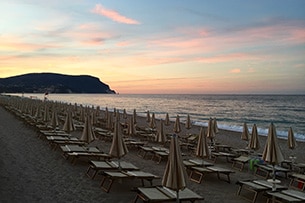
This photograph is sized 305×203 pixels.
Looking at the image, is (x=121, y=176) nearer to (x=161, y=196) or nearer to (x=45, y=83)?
(x=161, y=196)

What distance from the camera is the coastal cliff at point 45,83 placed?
564 ft

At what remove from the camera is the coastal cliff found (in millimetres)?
171875

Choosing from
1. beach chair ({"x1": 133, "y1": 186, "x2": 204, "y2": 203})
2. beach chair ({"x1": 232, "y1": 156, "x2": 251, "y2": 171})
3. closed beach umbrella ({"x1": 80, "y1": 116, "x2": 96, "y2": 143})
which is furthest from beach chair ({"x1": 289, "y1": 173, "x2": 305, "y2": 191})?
closed beach umbrella ({"x1": 80, "y1": 116, "x2": 96, "y2": 143})

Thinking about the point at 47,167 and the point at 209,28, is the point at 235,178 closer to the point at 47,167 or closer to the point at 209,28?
the point at 47,167

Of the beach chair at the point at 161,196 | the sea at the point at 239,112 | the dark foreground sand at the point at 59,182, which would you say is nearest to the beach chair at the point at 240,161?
the dark foreground sand at the point at 59,182

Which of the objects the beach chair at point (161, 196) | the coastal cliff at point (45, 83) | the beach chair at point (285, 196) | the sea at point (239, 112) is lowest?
the sea at point (239, 112)

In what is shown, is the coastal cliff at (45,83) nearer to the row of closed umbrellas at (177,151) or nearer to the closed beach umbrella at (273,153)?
the row of closed umbrellas at (177,151)

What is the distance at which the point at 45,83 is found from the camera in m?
179

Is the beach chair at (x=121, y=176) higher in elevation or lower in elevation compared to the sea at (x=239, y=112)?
higher

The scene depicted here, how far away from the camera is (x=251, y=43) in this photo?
24.8m

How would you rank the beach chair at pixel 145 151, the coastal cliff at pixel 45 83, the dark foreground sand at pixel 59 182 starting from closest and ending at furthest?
1. the dark foreground sand at pixel 59 182
2. the beach chair at pixel 145 151
3. the coastal cliff at pixel 45 83

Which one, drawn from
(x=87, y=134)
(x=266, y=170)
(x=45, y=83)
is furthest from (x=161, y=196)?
(x=45, y=83)

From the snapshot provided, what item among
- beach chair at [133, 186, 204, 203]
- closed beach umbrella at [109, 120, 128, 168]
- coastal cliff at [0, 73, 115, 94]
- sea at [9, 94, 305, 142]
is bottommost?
sea at [9, 94, 305, 142]

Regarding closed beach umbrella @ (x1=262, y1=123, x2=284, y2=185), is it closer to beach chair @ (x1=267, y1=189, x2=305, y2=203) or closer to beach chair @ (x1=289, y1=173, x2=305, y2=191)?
beach chair @ (x1=267, y1=189, x2=305, y2=203)
